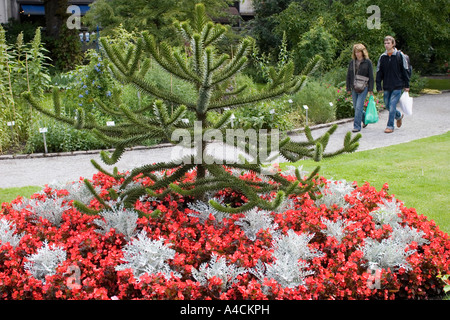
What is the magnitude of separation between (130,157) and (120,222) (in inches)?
198

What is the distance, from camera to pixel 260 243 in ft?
12.7

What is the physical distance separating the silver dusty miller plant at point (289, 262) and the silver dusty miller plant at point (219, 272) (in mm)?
128

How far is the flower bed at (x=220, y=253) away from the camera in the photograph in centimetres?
343

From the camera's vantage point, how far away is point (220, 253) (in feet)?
12.3

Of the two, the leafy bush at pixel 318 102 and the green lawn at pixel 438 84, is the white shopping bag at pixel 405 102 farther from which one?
the green lawn at pixel 438 84

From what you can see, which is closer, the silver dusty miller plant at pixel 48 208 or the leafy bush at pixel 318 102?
the silver dusty miller plant at pixel 48 208

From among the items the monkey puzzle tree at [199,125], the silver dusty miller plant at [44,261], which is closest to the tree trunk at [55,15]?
the monkey puzzle tree at [199,125]

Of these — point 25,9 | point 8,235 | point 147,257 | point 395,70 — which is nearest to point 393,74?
point 395,70

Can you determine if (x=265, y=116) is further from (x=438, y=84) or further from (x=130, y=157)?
(x=438, y=84)

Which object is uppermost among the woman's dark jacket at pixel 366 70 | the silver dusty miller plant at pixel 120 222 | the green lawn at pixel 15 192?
the woman's dark jacket at pixel 366 70

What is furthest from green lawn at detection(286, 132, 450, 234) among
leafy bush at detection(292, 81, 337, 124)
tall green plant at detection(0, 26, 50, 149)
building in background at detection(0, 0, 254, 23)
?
building in background at detection(0, 0, 254, 23)

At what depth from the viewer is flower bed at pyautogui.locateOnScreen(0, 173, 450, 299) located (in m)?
3.43
